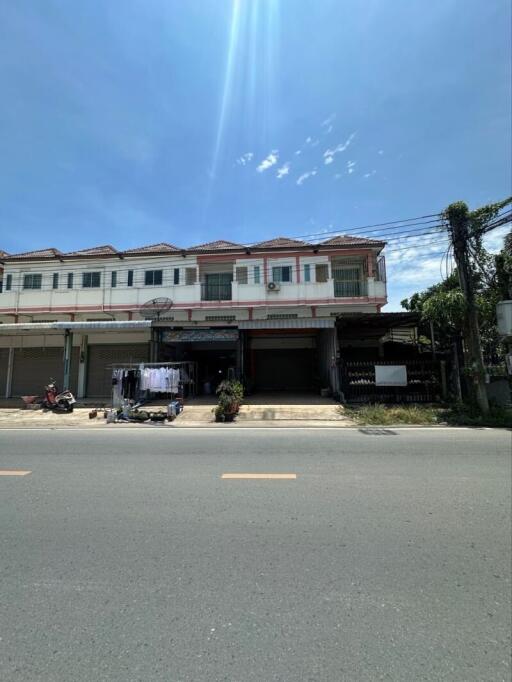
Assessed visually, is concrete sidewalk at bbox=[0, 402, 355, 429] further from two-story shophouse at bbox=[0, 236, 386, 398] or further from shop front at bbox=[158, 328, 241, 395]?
two-story shophouse at bbox=[0, 236, 386, 398]

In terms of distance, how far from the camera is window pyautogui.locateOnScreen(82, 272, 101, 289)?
71.3 ft

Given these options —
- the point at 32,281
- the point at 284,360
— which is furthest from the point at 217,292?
the point at 32,281

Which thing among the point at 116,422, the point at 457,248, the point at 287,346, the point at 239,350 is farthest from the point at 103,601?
the point at 287,346

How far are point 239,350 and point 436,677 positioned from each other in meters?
16.1

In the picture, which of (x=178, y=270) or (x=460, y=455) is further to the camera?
(x=178, y=270)

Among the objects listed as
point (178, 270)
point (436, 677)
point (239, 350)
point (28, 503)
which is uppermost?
point (178, 270)

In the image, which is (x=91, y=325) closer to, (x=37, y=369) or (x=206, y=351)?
(x=37, y=369)

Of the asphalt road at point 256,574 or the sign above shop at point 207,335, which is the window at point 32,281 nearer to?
the sign above shop at point 207,335

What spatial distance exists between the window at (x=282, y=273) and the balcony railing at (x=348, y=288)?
8.20ft

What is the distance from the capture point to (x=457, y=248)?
13.1 meters

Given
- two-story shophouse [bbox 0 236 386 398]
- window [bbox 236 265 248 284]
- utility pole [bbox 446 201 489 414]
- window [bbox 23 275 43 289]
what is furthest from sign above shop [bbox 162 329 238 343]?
window [bbox 23 275 43 289]

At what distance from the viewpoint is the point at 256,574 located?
10.4 feet

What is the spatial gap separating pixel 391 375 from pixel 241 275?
959 centimetres

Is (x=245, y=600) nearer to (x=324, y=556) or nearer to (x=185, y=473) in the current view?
(x=324, y=556)
